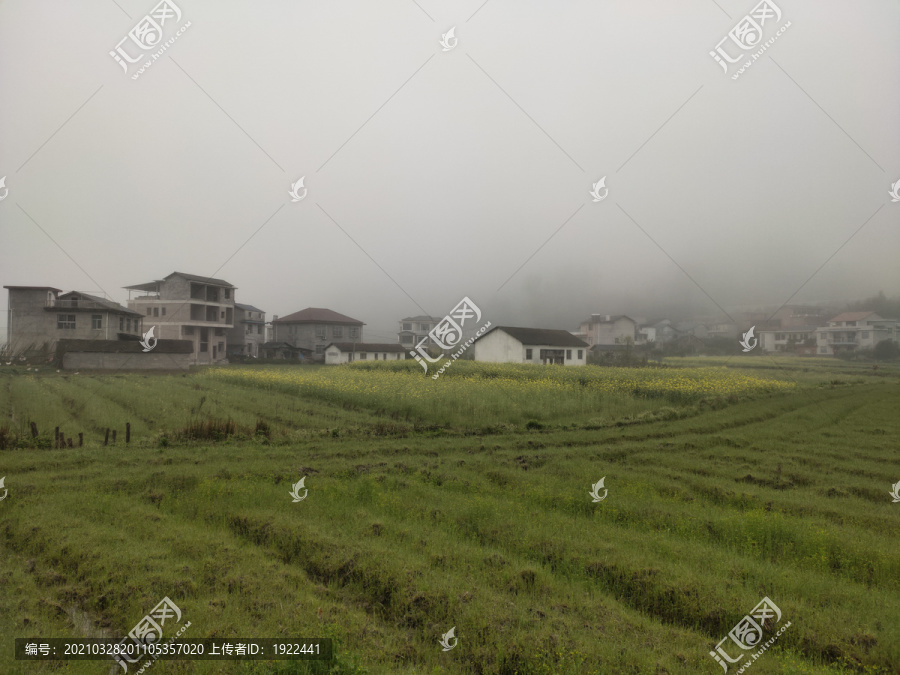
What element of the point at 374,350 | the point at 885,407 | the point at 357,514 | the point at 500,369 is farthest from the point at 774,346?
the point at 357,514

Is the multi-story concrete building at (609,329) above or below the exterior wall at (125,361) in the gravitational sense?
above

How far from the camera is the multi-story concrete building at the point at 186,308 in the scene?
138ft

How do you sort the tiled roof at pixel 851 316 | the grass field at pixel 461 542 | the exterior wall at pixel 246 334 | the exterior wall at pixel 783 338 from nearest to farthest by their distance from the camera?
the grass field at pixel 461 542
the tiled roof at pixel 851 316
the exterior wall at pixel 783 338
the exterior wall at pixel 246 334

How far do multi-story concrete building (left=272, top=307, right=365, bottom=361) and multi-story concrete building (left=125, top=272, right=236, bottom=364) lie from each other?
17003 mm

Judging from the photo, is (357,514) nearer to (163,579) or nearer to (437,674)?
(163,579)

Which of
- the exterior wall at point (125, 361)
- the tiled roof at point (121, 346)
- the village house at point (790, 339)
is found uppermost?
the village house at point (790, 339)

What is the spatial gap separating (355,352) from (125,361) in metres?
26.8

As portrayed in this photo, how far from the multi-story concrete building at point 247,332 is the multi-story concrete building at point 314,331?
2.16m

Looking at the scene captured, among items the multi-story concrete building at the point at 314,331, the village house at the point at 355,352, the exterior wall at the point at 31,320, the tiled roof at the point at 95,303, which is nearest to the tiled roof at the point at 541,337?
the village house at the point at 355,352

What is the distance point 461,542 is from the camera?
8133mm

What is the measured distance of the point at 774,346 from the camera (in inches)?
2019

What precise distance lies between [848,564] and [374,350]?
182 feet

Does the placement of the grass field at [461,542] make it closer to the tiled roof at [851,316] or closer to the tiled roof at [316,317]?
the tiled roof at [851,316]

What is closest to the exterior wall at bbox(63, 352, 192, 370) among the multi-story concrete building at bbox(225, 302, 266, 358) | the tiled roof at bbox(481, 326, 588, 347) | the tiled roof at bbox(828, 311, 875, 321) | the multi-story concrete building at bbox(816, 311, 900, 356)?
the multi-story concrete building at bbox(225, 302, 266, 358)
